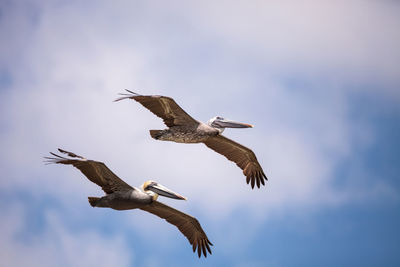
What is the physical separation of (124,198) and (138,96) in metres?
2.69

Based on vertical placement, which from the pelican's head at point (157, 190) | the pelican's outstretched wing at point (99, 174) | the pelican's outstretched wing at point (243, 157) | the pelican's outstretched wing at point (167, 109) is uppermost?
the pelican's outstretched wing at point (243, 157)

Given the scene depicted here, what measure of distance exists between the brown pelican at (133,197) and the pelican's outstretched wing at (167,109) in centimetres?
191

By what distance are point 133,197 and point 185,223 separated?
2.31 m

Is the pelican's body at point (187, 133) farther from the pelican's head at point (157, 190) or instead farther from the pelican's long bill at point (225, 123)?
the pelican's head at point (157, 190)

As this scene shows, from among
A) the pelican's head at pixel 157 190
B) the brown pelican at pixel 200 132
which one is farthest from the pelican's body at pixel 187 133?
the pelican's head at pixel 157 190

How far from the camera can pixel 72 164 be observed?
1802 cm

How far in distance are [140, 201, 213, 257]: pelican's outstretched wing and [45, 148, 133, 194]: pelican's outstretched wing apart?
1446 mm

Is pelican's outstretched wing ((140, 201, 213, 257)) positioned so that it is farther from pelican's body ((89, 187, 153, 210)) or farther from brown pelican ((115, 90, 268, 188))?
brown pelican ((115, 90, 268, 188))

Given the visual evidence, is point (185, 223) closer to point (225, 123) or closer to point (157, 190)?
point (157, 190)

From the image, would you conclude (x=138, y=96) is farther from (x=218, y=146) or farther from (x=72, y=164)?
(x=218, y=146)

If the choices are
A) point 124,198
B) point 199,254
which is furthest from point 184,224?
point 124,198

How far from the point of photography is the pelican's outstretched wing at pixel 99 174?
59.3ft

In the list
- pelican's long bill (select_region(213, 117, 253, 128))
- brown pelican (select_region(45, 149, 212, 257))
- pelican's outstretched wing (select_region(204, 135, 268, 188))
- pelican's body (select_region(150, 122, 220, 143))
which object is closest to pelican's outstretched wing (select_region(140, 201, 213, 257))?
brown pelican (select_region(45, 149, 212, 257))

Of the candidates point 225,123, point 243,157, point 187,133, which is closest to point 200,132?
point 187,133
